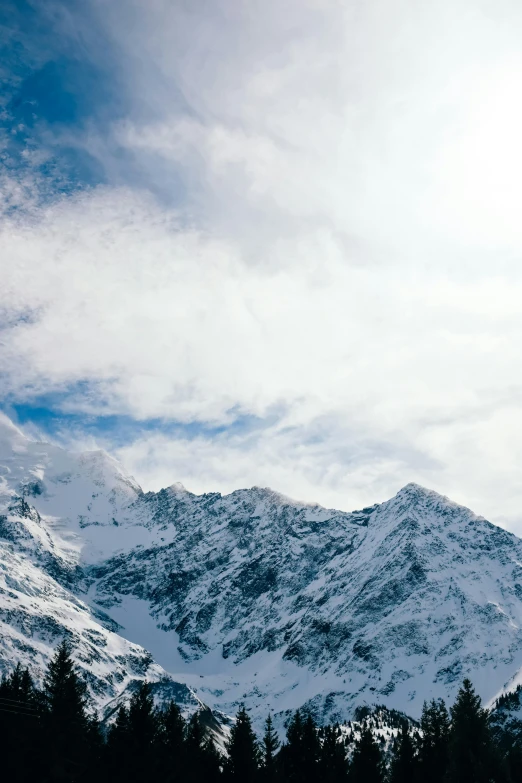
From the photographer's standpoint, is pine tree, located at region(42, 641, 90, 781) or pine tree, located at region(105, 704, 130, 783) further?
pine tree, located at region(105, 704, 130, 783)

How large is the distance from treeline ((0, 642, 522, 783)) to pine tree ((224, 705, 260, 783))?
60 millimetres

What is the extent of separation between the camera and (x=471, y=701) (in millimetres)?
51219

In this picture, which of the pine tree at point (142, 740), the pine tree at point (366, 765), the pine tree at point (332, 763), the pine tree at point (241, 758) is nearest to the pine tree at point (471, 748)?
the pine tree at point (366, 765)

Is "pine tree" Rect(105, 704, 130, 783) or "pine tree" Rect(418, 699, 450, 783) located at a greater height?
"pine tree" Rect(418, 699, 450, 783)

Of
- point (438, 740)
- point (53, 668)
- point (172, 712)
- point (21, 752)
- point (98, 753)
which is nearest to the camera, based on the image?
point (21, 752)

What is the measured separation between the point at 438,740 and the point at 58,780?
30.7m

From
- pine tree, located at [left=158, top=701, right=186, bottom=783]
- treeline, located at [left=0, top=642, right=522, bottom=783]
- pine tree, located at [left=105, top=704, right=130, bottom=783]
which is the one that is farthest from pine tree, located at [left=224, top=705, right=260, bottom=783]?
pine tree, located at [left=105, top=704, right=130, bottom=783]

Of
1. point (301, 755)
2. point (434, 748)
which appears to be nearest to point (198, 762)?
point (301, 755)

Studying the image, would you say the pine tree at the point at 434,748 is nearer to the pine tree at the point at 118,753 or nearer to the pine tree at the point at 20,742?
the pine tree at the point at 118,753

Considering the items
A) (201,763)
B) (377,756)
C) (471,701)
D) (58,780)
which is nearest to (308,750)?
(377,756)

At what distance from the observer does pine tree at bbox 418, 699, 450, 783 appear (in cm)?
5259

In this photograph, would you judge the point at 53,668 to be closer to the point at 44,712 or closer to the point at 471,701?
the point at 44,712

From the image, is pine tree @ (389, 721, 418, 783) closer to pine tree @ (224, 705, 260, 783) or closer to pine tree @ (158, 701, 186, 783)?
pine tree @ (224, 705, 260, 783)

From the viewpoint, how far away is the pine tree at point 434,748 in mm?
52594
